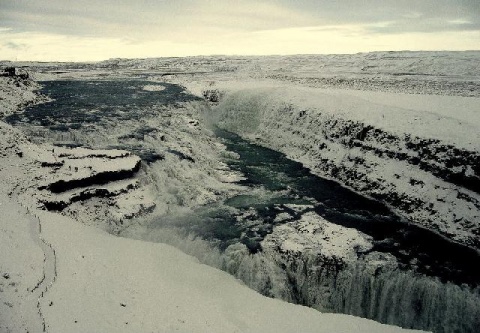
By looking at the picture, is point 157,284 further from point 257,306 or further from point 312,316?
point 312,316

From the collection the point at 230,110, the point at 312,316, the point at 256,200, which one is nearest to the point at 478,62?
the point at 230,110

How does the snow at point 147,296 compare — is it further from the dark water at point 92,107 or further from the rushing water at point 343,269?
the dark water at point 92,107

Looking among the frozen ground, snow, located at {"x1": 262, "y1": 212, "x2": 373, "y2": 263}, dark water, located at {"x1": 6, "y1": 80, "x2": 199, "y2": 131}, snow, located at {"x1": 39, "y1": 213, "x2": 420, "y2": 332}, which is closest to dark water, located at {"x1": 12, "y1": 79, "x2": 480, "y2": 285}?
dark water, located at {"x1": 6, "y1": 80, "x2": 199, "y2": 131}

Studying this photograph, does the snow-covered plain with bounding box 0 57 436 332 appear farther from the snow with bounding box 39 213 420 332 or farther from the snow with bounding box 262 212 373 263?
the snow with bounding box 262 212 373 263

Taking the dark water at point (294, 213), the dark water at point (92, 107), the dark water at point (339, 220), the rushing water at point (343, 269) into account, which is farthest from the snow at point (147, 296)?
the dark water at point (92, 107)

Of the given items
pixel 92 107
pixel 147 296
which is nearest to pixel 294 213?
pixel 147 296
